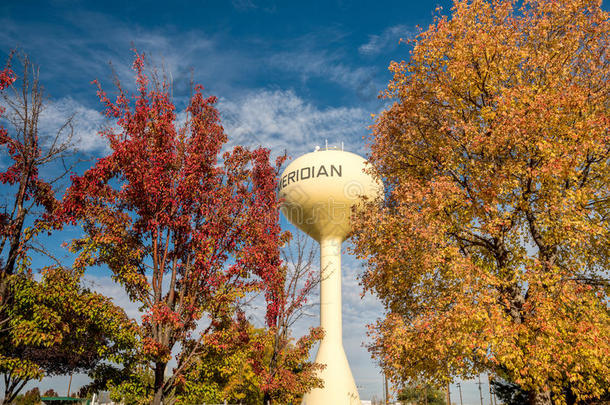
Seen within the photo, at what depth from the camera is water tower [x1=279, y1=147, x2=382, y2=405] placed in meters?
23.1

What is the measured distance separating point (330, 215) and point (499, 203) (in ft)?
49.6

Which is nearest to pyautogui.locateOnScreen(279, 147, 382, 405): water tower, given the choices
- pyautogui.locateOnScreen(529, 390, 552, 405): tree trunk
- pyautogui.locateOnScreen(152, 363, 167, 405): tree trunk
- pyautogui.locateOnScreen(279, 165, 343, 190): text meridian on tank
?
pyautogui.locateOnScreen(279, 165, 343, 190): text meridian on tank

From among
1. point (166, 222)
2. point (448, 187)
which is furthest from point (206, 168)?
point (448, 187)

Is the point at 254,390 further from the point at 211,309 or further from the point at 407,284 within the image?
the point at 211,309

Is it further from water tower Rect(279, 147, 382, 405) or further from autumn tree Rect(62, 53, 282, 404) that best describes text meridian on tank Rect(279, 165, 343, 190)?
autumn tree Rect(62, 53, 282, 404)

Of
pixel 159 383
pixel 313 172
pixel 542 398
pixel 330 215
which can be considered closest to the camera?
pixel 159 383

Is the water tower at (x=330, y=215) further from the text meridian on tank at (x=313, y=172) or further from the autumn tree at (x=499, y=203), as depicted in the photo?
the autumn tree at (x=499, y=203)

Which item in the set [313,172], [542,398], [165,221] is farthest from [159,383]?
[313,172]

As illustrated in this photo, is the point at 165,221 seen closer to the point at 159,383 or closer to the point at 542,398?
the point at 159,383

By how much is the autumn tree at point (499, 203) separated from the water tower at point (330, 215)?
38.8 feet

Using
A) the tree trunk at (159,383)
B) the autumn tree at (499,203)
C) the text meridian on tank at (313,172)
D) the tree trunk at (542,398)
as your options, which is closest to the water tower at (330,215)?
the text meridian on tank at (313,172)

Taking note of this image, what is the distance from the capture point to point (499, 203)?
959cm

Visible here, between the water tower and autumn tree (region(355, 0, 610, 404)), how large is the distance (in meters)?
11.8

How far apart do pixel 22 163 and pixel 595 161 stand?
36.9 feet
